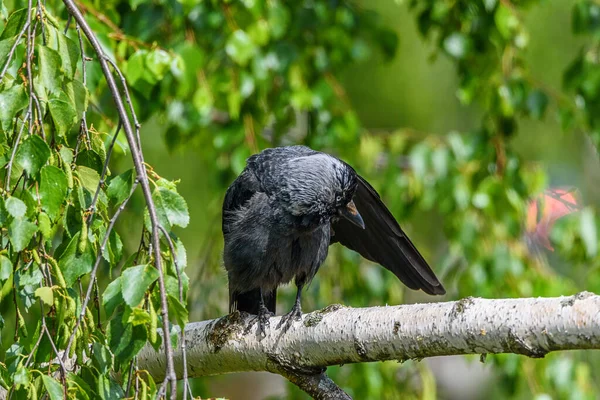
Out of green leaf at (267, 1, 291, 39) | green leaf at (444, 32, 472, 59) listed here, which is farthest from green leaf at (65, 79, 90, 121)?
green leaf at (444, 32, 472, 59)

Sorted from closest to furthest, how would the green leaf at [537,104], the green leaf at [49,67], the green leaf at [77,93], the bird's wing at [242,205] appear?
the green leaf at [49,67] → the green leaf at [77,93] → the bird's wing at [242,205] → the green leaf at [537,104]

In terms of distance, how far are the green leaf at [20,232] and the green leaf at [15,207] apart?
0.01 meters

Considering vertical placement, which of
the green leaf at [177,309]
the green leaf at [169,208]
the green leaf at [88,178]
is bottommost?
the green leaf at [177,309]

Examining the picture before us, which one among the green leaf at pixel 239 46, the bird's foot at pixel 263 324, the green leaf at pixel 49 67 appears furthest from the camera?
the green leaf at pixel 239 46

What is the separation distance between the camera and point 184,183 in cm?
713

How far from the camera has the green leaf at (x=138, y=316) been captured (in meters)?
1.70

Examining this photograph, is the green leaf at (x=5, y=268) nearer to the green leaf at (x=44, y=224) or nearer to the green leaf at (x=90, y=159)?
the green leaf at (x=44, y=224)

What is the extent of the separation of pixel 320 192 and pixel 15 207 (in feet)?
5.99

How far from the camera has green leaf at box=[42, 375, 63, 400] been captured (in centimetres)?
168

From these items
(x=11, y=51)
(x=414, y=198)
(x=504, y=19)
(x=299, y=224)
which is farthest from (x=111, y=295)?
(x=414, y=198)

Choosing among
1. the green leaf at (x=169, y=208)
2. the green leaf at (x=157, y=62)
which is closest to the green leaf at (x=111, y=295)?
the green leaf at (x=169, y=208)

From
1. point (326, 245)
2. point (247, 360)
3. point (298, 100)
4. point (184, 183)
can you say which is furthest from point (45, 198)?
point (184, 183)

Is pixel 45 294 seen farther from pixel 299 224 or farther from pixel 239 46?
pixel 239 46

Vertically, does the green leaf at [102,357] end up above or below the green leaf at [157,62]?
below
